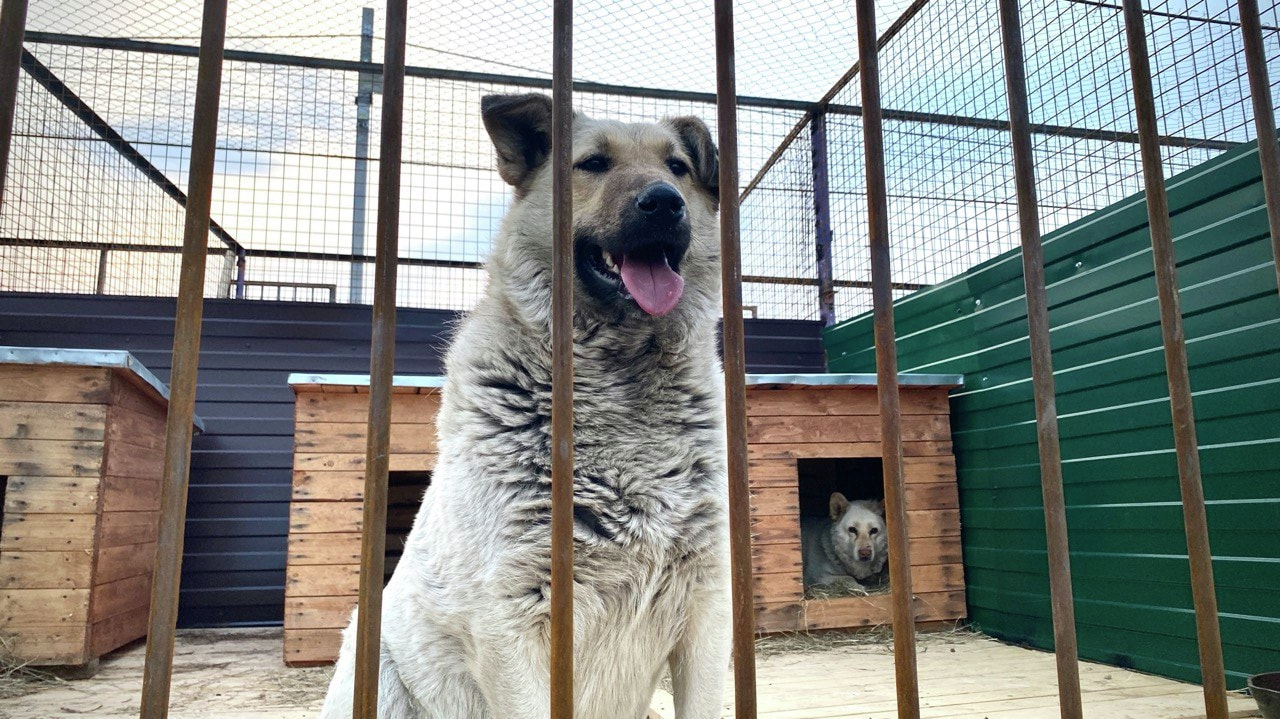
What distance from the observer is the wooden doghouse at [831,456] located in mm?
5004

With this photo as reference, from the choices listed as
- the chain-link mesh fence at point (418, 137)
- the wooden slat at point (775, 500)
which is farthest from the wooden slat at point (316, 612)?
the chain-link mesh fence at point (418, 137)

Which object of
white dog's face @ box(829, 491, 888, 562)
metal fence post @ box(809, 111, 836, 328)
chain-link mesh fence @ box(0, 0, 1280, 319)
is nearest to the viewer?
chain-link mesh fence @ box(0, 0, 1280, 319)

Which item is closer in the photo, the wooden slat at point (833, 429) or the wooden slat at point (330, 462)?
the wooden slat at point (330, 462)

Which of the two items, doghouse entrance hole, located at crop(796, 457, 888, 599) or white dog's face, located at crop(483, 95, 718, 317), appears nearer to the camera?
white dog's face, located at crop(483, 95, 718, 317)

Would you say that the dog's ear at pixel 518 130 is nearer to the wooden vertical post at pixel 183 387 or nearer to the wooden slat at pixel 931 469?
the wooden vertical post at pixel 183 387

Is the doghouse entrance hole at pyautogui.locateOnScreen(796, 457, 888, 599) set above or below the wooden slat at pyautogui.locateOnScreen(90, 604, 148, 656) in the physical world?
above

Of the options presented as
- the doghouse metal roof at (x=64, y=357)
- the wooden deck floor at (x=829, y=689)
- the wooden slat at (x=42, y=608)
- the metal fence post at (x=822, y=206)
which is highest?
the metal fence post at (x=822, y=206)

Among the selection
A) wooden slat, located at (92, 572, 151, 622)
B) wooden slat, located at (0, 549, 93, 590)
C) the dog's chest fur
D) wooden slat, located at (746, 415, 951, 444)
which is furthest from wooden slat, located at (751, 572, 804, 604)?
wooden slat, located at (0, 549, 93, 590)

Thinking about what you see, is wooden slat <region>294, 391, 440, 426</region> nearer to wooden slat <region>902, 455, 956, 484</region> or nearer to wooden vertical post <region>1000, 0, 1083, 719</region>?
wooden slat <region>902, 455, 956, 484</region>

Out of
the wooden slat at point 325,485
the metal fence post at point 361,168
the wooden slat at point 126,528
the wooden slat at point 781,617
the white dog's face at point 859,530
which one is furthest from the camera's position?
the metal fence post at point 361,168

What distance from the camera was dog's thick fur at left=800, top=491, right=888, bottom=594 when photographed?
6.05 meters

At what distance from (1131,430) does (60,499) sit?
19.2 ft

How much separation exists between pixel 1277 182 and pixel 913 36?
14.8 feet

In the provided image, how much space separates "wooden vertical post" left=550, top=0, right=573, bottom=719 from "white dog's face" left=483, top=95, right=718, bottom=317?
93cm
